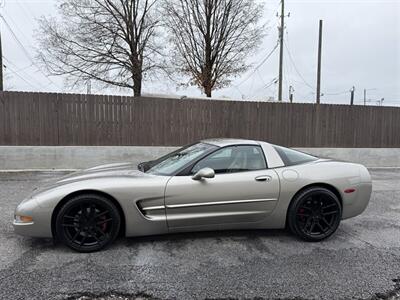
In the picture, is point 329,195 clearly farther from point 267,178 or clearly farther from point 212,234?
point 212,234

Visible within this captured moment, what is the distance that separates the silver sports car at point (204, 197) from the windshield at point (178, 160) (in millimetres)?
17

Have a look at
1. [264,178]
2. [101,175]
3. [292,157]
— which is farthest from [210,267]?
[292,157]

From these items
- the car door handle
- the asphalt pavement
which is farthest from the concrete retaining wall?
the car door handle

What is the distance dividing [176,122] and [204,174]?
5905mm

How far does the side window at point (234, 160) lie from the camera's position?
3307 millimetres

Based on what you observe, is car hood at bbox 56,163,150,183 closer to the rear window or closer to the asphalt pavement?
the asphalt pavement

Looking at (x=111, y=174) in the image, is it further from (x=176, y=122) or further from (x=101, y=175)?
(x=176, y=122)

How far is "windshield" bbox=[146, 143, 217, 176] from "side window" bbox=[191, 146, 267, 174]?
0.12m

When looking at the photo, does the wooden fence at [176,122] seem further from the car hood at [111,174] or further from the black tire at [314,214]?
the black tire at [314,214]

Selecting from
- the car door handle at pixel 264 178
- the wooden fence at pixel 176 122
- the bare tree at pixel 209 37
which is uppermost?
the bare tree at pixel 209 37

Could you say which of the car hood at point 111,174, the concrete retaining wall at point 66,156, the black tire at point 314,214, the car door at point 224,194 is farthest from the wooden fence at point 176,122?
the black tire at point 314,214

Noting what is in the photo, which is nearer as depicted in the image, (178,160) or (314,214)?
(314,214)

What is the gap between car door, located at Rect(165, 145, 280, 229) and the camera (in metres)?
3.07

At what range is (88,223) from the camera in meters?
2.96
